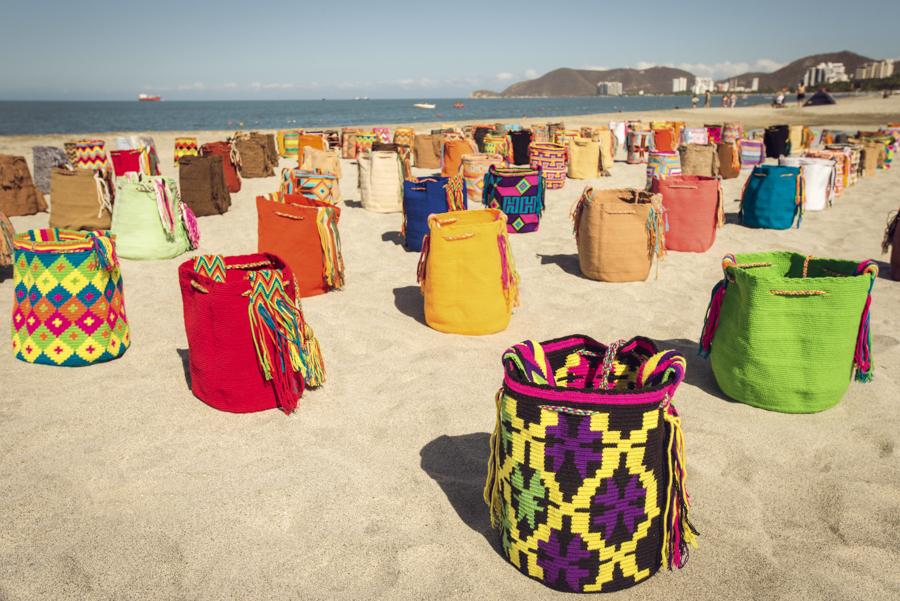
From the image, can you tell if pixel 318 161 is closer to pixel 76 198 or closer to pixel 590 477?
pixel 76 198

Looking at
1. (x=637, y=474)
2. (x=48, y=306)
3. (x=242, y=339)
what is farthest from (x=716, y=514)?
(x=48, y=306)

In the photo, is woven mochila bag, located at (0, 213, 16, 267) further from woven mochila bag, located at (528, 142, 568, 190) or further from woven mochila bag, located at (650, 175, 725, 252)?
woven mochila bag, located at (528, 142, 568, 190)

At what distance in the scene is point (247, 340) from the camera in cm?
321

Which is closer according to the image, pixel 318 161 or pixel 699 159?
pixel 318 161

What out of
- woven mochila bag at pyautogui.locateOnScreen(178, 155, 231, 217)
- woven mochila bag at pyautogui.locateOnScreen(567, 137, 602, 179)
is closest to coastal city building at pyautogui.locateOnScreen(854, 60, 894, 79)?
woven mochila bag at pyautogui.locateOnScreen(567, 137, 602, 179)

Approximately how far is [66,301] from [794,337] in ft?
13.9

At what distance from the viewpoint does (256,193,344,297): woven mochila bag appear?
5078mm

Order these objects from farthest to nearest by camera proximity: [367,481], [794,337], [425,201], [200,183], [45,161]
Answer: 1. [45,161]
2. [200,183]
3. [425,201]
4. [794,337]
5. [367,481]

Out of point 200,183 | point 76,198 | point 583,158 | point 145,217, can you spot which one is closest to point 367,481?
point 145,217

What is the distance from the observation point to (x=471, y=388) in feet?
11.6

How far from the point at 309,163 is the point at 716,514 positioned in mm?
9108

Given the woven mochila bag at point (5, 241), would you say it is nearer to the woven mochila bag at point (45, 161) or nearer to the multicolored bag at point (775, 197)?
the woven mochila bag at point (45, 161)

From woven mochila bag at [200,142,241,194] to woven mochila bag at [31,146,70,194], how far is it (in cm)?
224

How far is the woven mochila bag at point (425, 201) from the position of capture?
653cm
